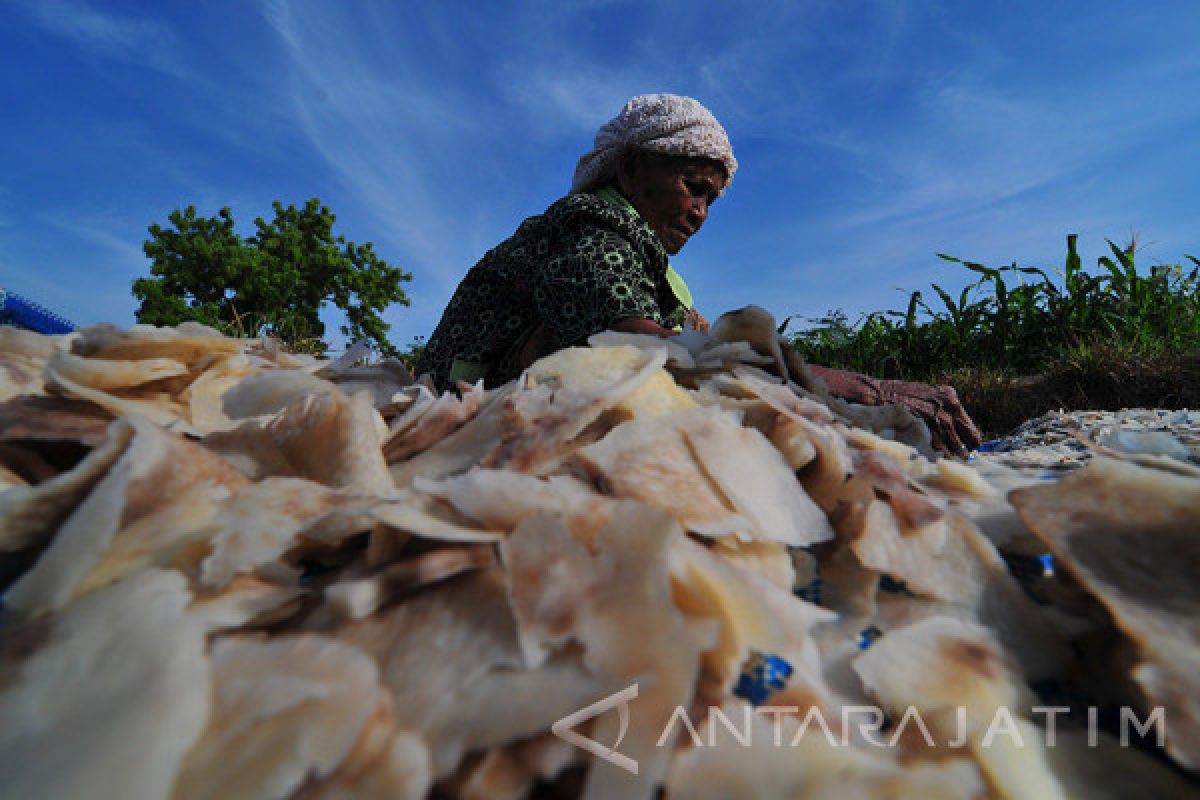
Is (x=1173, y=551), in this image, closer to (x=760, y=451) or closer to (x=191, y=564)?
(x=760, y=451)

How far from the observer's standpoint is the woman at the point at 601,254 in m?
1.54

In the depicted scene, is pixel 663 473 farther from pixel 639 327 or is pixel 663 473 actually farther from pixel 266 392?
Answer: pixel 639 327

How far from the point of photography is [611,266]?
1.53 m

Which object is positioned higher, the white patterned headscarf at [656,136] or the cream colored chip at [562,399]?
the white patterned headscarf at [656,136]

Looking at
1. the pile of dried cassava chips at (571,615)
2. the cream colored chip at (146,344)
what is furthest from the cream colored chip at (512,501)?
the cream colored chip at (146,344)

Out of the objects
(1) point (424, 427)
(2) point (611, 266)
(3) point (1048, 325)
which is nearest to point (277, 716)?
(1) point (424, 427)

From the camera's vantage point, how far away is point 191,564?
382mm

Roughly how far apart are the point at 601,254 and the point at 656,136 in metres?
0.84

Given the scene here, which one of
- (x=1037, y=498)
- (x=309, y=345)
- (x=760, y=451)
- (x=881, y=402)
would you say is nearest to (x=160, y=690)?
(x=760, y=451)

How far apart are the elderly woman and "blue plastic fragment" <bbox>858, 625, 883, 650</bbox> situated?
0.72 meters

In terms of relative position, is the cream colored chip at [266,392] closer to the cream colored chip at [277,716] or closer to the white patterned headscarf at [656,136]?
the cream colored chip at [277,716]

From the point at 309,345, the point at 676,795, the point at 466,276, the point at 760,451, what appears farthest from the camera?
the point at 309,345

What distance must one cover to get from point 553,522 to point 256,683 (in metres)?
Answer: 0.18

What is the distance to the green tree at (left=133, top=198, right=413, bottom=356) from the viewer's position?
980cm
